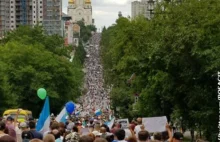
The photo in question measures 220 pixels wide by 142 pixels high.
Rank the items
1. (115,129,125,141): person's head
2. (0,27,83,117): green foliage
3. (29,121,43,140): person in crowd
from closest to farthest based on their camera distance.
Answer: (115,129,125,141): person's head, (29,121,43,140): person in crowd, (0,27,83,117): green foliage

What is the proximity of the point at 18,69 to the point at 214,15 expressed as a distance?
4293 centimetres

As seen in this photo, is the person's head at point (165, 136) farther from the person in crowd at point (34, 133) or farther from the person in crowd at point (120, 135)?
the person in crowd at point (34, 133)

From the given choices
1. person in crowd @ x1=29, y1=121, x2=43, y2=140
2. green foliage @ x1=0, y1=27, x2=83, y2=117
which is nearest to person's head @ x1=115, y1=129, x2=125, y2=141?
person in crowd @ x1=29, y1=121, x2=43, y2=140

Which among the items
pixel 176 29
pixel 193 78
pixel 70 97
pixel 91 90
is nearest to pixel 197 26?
pixel 176 29

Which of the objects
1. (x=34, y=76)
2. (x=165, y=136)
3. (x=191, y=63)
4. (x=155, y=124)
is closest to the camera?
(x=165, y=136)

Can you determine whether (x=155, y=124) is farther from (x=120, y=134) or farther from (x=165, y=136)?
(x=120, y=134)

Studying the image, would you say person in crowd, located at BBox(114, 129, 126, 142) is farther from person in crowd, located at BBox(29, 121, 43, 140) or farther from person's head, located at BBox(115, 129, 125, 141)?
person in crowd, located at BBox(29, 121, 43, 140)

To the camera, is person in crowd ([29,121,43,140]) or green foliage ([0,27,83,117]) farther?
green foliage ([0,27,83,117])

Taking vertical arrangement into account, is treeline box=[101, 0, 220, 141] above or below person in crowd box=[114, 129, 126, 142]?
above

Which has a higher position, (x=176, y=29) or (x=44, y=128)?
(x=176, y=29)

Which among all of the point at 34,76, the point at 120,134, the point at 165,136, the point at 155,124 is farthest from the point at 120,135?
the point at 34,76

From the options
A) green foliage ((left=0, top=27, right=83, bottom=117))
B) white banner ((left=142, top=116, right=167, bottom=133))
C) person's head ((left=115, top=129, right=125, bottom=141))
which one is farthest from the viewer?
green foliage ((left=0, top=27, right=83, bottom=117))

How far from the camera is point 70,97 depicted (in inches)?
3187

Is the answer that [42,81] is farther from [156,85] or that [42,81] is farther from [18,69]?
[156,85]
